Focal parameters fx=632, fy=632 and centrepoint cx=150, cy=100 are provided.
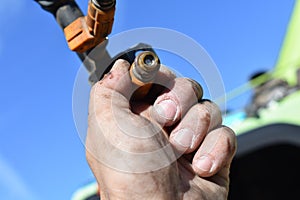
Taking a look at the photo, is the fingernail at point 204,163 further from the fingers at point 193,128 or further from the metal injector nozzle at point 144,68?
the metal injector nozzle at point 144,68

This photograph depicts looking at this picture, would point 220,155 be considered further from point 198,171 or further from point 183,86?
point 183,86

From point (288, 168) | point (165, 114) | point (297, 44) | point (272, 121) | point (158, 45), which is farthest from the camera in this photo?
point (297, 44)

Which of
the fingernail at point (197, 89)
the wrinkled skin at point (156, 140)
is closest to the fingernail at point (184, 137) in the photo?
the wrinkled skin at point (156, 140)

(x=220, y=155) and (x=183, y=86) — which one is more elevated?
(x=183, y=86)

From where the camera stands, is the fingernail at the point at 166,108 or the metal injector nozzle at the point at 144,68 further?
the fingernail at the point at 166,108

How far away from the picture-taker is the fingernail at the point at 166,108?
54.3 inches

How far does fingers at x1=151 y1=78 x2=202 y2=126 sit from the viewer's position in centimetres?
139

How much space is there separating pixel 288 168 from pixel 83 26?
6.58ft

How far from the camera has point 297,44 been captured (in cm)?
422

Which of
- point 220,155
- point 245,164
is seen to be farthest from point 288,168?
point 220,155

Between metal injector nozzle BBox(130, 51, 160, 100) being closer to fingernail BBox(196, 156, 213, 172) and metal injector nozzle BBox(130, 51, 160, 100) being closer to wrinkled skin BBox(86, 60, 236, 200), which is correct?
wrinkled skin BBox(86, 60, 236, 200)

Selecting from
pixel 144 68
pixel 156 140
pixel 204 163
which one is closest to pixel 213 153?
pixel 204 163

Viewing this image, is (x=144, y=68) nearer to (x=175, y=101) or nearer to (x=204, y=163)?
(x=175, y=101)

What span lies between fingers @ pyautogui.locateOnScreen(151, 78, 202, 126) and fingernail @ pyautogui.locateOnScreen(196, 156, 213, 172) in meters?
0.10
